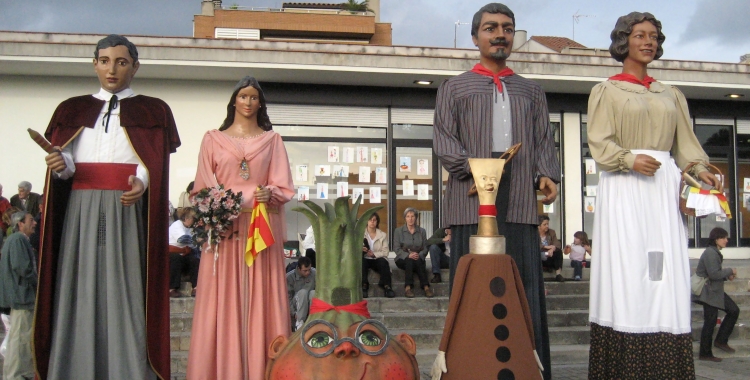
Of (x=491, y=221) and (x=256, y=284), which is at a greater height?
(x=491, y=221)

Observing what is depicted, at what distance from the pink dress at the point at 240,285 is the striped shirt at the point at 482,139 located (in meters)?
1.20

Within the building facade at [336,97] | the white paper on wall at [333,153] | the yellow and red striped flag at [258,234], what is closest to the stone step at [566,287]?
the building facade at [336,97]

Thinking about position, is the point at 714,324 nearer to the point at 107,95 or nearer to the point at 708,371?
the point at 708,371

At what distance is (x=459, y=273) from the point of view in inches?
135

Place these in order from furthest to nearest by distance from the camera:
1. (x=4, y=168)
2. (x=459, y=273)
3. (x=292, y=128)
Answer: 1. (x=292, y=128)
2. (x=4, y=168)
3. (x=459, y=273)

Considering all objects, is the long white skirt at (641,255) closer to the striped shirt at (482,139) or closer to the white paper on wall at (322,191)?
the striped shirt at (482,139)

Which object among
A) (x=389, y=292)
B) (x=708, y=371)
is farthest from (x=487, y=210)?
(x=389, y=292)

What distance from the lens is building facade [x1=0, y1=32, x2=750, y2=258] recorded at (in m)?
12.7

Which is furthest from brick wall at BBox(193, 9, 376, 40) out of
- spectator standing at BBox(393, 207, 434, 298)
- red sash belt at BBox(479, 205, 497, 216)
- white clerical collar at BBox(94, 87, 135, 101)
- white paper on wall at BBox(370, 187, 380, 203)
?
red sash belt at BBox(479, 205, 497, 216)

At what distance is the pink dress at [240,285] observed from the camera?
4621mm

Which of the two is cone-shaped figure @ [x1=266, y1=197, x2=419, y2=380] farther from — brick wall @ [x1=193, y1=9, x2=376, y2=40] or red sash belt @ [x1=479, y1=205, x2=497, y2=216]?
brick wall @ [x1=193, y1=9, x2=376, y2=40]

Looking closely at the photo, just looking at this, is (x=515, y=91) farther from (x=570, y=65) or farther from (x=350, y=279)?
(x=570, y=65)

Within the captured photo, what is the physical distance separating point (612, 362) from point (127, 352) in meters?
2.84

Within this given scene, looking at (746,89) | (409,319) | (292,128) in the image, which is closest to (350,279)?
(409,319)
